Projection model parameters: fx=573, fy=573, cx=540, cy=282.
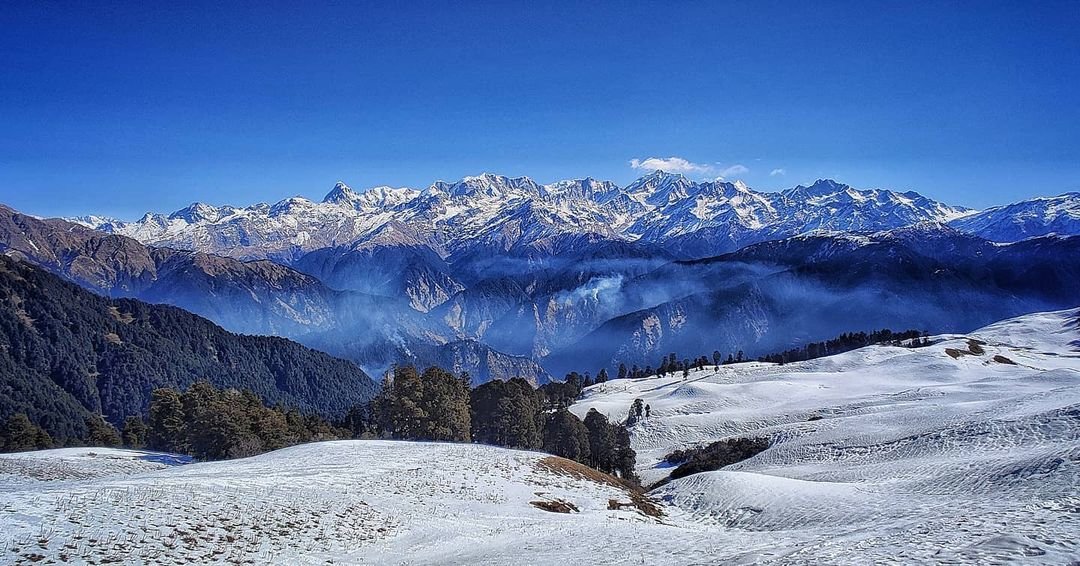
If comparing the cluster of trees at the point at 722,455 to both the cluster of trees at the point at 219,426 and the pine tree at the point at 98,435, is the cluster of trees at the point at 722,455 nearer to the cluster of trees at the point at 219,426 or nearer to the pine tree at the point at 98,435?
the cluster of trees at the point at 219,426

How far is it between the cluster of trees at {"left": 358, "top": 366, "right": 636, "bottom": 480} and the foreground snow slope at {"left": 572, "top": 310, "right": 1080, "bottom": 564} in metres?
7.91

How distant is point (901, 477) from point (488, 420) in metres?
48.0

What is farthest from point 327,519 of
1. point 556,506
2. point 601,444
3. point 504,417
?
point 601,444

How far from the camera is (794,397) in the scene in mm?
116938

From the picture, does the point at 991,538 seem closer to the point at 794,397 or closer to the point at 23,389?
the point at 794,397

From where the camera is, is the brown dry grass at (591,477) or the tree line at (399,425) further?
the tree line at (399,425)

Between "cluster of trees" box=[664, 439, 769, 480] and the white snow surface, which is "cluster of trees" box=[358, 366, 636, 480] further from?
the white snow surface

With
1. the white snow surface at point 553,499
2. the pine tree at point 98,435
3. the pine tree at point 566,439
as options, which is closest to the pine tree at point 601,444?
the pine tree at point 566,439

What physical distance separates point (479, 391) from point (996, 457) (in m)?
57.1

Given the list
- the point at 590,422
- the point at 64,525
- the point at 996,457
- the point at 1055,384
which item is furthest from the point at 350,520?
the point at 1055,384

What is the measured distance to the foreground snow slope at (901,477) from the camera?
16594 mm

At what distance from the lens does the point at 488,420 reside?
7394 cm

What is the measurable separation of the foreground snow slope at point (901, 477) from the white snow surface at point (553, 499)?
0.50 ft

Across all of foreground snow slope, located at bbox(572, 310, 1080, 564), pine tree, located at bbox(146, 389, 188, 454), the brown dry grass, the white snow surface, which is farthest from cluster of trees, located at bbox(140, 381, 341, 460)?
foreground snow slope, located at bbox(572, 310, 1080, 564)
